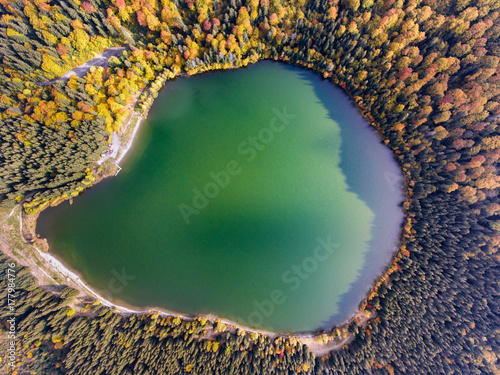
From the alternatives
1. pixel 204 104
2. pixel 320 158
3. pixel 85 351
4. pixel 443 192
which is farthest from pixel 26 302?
pixel 443 192

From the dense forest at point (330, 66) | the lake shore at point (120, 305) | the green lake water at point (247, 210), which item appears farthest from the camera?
the green lake water at point (247, 210)

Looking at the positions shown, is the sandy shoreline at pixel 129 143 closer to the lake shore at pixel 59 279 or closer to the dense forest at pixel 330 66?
the dense forest at pixel 330 66

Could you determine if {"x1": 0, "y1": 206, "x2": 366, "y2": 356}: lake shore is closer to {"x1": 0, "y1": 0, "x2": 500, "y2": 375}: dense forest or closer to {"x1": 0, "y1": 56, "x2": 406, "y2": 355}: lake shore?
{"x1": 0, "y1": 56, "x2": 406, "y2": 355}: lake shore

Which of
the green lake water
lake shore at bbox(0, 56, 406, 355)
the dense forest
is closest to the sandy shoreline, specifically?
lake shore at bbox(0, 56, 406, 355)

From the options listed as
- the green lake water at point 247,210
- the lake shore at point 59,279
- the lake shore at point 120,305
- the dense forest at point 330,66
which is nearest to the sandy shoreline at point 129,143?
the lake shore at point 120,305

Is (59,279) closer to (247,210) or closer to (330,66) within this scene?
(247,210)

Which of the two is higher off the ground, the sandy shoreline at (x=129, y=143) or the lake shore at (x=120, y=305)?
the sandy shoreline at (x=129, y=143)
